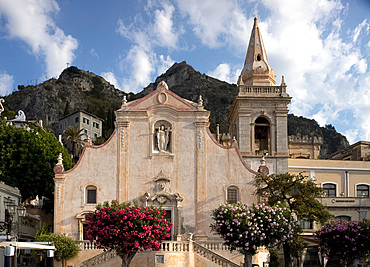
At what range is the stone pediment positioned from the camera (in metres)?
40.3

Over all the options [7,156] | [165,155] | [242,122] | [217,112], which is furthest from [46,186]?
[217,112]

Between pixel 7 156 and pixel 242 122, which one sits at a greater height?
pixel 242 122

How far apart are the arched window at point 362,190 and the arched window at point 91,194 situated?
100ft

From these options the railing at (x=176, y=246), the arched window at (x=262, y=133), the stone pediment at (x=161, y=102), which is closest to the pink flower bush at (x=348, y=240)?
the railing at (x=176, y=246)

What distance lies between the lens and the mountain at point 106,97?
426 feet

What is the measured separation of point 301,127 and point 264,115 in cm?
8746

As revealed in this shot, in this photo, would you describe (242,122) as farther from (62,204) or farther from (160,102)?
(62,204)

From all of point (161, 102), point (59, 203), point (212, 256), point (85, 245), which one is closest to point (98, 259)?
point (85, 245)

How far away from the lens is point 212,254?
34562 millimetres

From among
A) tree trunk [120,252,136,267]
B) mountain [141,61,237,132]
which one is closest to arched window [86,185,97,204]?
tree trunk [120,252,136,267]

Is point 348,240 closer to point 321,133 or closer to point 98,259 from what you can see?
point 98,259

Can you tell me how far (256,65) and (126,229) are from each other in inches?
998

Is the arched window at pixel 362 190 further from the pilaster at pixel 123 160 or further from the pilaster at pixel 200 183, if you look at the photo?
the pilaster at pixel 123 160

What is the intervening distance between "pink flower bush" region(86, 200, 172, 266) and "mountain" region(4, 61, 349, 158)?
260ft
